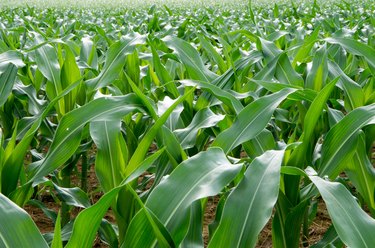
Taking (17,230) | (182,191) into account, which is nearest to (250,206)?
(182,191)

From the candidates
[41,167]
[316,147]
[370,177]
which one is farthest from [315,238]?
[41,167]

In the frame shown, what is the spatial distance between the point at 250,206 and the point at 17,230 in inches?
16.5

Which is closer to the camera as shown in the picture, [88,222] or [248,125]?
[88,222]

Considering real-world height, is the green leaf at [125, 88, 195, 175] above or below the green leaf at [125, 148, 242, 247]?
below

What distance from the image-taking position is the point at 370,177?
5.04 feet

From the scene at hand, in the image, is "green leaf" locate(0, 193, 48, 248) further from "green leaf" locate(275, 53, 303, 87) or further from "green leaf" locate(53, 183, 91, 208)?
"green leaf" locate(275, 53, 303, 87)

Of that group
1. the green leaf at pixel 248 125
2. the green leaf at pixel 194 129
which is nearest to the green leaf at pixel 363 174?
the green leaf at pixel 248 125

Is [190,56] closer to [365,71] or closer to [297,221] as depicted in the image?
[365,71]

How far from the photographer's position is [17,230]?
989 mm

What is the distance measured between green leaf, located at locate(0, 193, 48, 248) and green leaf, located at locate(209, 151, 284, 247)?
0.98 ft

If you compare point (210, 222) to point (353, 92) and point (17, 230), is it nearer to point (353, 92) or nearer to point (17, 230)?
point (353, 92)

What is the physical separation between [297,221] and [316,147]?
0.44 m

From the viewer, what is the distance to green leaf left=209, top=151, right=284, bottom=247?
3.50ft

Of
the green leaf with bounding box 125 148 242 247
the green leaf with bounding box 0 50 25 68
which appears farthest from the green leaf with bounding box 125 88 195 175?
the green leaf with bounding box 0 50 25 68
